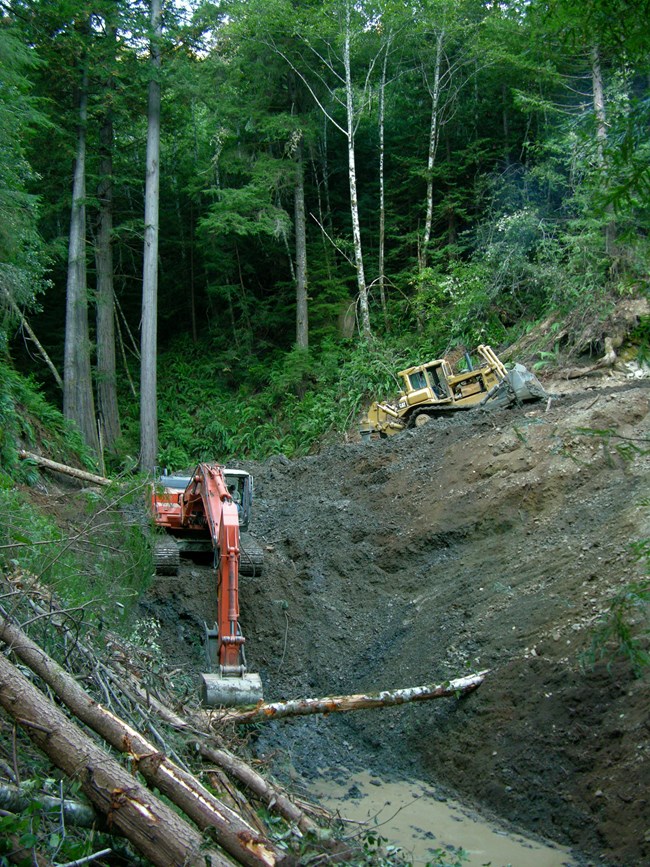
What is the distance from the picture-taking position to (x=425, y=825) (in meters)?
6.56

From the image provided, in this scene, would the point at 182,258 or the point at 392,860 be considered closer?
the point at 392,860

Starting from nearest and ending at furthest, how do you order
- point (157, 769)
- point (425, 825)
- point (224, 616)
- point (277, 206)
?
1. point (157, 769)
2. point (425, 825)
3. point (224, 616)
4. point (277, 206)

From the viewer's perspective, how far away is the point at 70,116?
2062cm

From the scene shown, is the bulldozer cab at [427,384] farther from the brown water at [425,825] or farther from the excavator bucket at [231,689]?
the excavator bucket at [231,689]

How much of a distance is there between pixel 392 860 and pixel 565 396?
10991 millimetres

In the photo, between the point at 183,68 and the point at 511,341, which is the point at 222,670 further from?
the point at 183,68

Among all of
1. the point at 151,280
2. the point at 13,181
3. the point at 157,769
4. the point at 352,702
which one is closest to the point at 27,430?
the point at 13,181

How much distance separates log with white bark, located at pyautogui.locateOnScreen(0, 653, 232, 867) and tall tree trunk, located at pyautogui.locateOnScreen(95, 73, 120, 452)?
1891 cm

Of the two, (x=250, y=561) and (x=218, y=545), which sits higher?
(x=218, y=545)

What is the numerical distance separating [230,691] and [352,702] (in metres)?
1.21

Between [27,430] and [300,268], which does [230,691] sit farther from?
[300,268]

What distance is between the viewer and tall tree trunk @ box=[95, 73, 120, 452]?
22.2 m

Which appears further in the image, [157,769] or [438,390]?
[438,390]

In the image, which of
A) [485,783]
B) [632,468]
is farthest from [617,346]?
[485,783]
